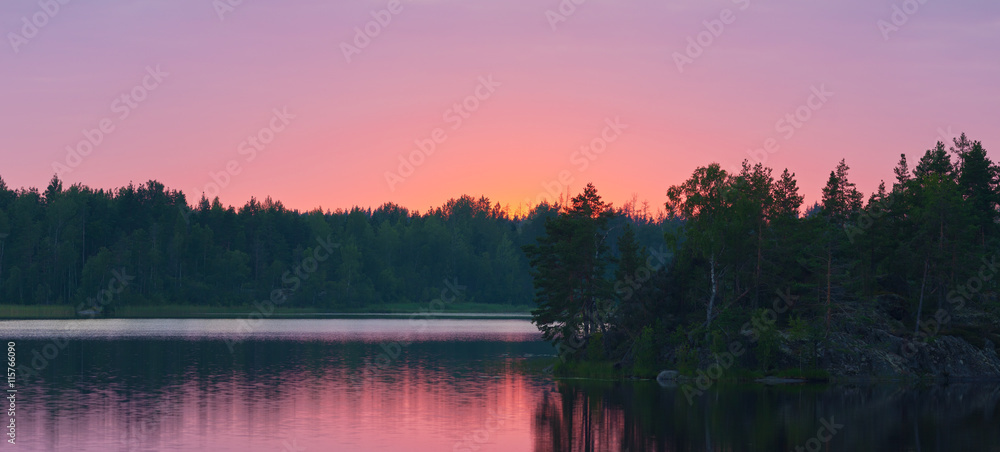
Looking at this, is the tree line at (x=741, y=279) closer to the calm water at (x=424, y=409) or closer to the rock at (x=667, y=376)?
the rock at (x=667, y=376)

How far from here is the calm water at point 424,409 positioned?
4569cm

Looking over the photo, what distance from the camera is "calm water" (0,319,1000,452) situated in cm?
4569

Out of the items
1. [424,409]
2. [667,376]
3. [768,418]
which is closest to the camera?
[768,418]

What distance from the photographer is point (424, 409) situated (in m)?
58.2

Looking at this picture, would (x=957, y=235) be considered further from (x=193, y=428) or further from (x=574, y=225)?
(x=193, y=428)

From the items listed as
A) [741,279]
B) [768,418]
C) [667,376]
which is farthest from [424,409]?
[741,279]

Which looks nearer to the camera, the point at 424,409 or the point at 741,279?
the point at 424,409

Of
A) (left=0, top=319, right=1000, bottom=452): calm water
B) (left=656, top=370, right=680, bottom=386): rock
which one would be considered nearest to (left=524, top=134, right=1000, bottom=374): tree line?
(left=656, top=370, right=680, bottom=386): rock

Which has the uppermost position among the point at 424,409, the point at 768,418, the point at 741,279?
the point at 741,279

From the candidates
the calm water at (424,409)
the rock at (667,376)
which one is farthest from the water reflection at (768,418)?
the rock at (667,376)

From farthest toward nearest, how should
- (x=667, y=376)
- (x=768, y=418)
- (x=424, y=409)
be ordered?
(x=667, y=376) < (x=424, y=409) < (x=768, y=418)

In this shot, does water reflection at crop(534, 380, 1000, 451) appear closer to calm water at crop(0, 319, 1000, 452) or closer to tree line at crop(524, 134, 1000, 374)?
calm water at crop(0, 319, 1000, 452)

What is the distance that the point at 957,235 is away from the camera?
84.1m

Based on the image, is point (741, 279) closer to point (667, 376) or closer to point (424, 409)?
point (667, 376)
